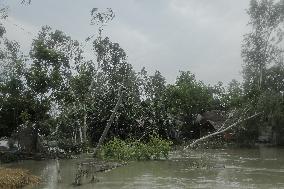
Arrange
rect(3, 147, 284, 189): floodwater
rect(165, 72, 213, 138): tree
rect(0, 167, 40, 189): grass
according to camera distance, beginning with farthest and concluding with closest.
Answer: rect(165, 72, 213, 138): tree, rect(3, 147, 284, 189): floodwater, rect(0, 167, 40, 189): grass

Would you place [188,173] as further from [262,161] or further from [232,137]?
[232,137]

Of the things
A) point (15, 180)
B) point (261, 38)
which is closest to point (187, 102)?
point (261, 38)

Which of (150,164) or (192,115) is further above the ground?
(192,115)

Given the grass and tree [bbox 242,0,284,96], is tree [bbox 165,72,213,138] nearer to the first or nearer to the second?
tree [bbox 242,0,284,96]

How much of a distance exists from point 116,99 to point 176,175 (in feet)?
59.5

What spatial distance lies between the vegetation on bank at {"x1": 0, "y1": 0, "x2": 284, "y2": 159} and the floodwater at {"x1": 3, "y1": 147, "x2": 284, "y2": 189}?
3.39 meters

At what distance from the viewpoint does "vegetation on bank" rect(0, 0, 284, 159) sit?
87.1ft

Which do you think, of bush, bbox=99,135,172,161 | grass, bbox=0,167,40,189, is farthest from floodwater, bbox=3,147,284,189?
bush, bbox=99,135,172,161

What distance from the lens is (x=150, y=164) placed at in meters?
22.7

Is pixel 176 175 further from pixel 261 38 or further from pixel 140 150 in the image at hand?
pixel 261 38

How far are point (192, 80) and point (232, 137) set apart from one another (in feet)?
39.7

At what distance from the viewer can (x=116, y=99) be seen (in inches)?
1406

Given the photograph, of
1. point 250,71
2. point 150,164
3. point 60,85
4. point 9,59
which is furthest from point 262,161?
point 250,71

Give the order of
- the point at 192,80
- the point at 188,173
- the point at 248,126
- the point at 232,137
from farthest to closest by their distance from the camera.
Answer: the point at 192,80, the point at 232,137, the point at 248,126, the point at 188,173
